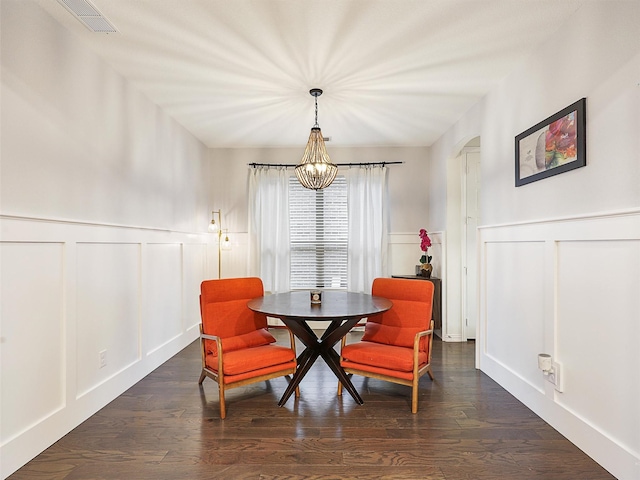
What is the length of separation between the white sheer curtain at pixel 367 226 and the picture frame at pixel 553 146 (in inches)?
98.3

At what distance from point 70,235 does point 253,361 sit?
4.98ft

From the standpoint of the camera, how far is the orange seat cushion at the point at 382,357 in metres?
2.78

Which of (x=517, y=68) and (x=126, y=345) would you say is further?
(x=126, y=345)

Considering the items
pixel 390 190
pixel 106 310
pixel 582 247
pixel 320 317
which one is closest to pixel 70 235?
pixel 106 310

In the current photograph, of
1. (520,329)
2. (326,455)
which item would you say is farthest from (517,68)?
(326,455)

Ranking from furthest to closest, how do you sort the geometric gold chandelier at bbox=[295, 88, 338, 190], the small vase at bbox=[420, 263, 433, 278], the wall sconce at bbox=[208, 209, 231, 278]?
1. the wall sconce at bbox=[208, 209, 231, 278]
2. the small vase at bbox=[420, 263, 433, 278]
3. the geometric gold chandelier at bbox=[295, 88, 338, 190]

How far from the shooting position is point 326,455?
2.19m

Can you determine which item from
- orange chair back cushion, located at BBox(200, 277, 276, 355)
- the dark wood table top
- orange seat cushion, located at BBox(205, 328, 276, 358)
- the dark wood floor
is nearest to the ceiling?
orange chair back cushion, located at BBox(200, 277, 276, 355)

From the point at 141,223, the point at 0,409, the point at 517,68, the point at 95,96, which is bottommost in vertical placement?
the point at 0,409

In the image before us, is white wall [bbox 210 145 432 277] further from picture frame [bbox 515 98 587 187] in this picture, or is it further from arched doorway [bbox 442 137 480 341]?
picture frame [bbox 515 98 587 187]

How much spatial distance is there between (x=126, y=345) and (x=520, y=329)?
3.24 meters

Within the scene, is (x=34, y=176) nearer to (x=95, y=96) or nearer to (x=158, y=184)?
(x=95, y=96)

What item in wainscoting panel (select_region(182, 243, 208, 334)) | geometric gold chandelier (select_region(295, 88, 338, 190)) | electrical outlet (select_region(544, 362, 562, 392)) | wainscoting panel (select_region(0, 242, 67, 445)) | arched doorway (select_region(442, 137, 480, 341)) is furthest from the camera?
arched doorway (select_region(442, 137, 480, 341))

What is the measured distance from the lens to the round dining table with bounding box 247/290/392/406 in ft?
8.89
